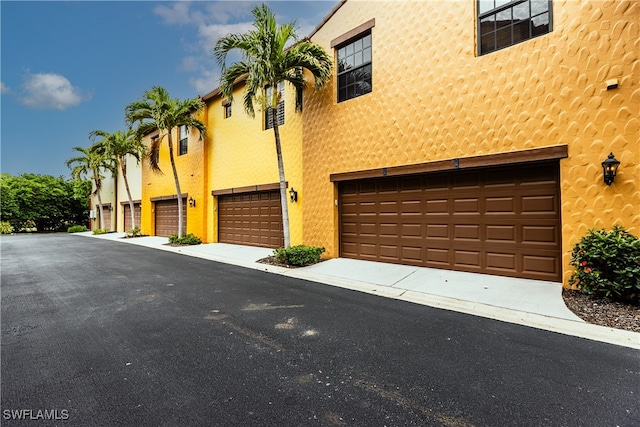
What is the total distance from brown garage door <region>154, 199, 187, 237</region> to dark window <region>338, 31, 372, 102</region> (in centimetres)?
1161

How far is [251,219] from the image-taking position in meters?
12.4

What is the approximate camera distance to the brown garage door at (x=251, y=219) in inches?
445

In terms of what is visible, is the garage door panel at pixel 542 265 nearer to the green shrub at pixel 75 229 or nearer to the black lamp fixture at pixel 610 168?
the black lamp fixture at pixel 610 168

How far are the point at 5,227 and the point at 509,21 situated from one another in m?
39.7

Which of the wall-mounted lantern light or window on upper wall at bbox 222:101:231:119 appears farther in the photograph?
window on upper wall at bbox 222:101:231:119

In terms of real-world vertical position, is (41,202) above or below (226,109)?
below

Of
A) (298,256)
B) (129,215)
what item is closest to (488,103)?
(298,256)

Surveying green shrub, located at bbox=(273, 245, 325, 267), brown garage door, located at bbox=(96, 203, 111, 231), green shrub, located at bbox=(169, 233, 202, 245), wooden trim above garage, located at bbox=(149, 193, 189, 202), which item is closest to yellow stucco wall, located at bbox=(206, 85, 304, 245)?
green shrub, located at bbox=(169, 233, 202, 245)

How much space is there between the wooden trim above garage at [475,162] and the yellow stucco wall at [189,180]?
376 inches

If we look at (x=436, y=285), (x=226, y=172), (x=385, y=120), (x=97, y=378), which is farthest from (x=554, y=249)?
(x=226, y=172)

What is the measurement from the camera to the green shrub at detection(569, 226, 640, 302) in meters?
4.25

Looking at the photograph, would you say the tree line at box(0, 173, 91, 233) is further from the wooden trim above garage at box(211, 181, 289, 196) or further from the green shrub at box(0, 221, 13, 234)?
the wooden trim above garage at box(211, 181, 289, 196)

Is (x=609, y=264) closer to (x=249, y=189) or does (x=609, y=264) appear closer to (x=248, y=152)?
(x=249, y=189)

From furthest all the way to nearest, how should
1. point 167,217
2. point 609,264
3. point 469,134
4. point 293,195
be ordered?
point 167,217 < point 293,195 < point 469,134 < point 609,264
